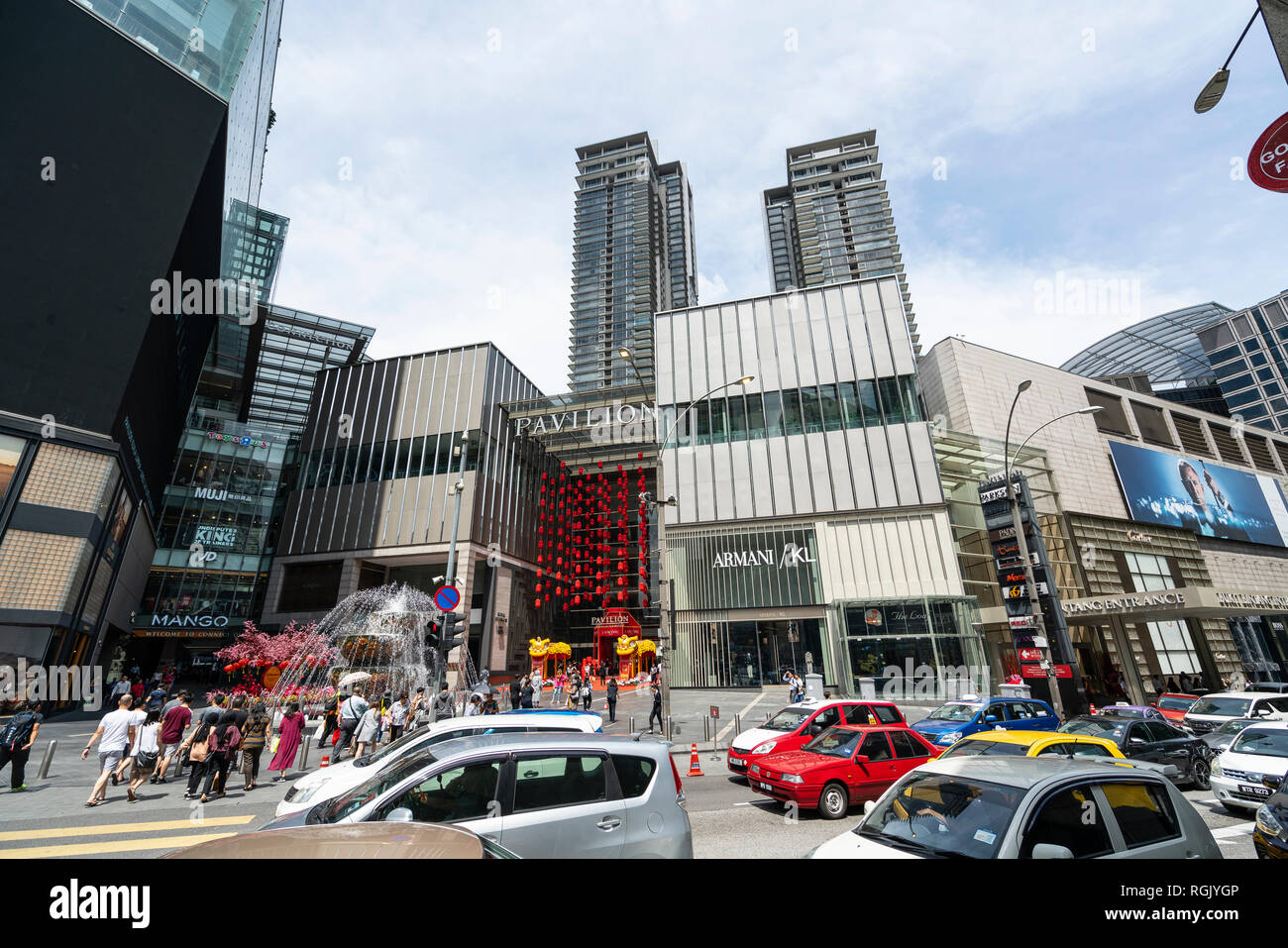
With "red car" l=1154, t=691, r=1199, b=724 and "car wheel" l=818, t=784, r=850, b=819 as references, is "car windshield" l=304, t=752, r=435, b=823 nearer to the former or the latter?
"car wheel" l=818, t=784, r=850, b=819

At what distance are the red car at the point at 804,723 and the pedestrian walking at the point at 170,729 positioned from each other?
11.7 meters

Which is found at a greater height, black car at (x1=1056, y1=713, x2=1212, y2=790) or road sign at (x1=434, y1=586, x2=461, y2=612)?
road sign at (x1=434, y1=586, x2=461, y2=612)

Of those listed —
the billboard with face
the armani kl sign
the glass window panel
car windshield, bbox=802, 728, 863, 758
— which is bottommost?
car windshield, bbox=802, 728, 863, 758

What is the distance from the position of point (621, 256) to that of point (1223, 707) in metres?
102

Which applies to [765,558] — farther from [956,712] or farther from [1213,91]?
[1213,91]

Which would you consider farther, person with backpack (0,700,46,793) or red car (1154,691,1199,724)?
red car (1154,691,1199,724)

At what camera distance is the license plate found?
8547 millimetres

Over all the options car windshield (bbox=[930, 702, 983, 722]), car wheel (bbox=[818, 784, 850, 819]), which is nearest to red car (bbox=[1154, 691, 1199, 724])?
car windshield (bbox=[930, 702, 983, 722])

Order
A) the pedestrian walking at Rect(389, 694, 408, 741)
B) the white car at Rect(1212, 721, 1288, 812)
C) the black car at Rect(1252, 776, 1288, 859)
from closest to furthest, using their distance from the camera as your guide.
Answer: the black car at Rect(1252, 776, 1288, 859) → the white car at Rect(1212, 721, 1288, 812) → the pedestrian walking at Rect(389, 694, 408, 741)

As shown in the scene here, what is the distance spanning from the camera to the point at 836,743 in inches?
396

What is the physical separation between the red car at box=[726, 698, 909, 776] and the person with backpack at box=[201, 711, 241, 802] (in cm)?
1008

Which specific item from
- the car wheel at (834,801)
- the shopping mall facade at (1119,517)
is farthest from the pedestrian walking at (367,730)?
the shopping mall facade at (1119,517)
